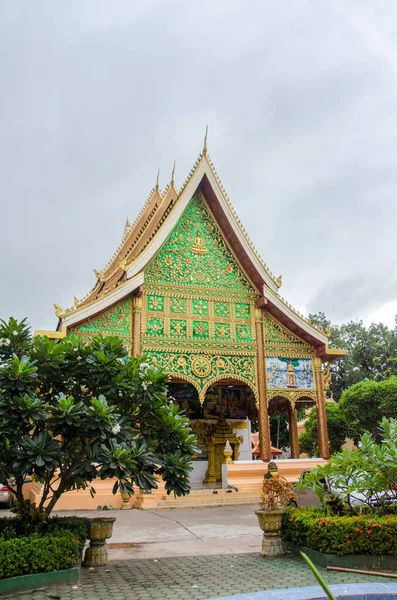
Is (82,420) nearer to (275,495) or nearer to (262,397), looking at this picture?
(275,495)

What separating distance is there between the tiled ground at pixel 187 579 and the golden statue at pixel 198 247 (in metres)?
9.76

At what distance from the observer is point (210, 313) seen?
15.0 meters

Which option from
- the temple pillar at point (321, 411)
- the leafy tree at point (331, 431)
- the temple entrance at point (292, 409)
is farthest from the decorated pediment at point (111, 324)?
the leafy tree at point (331, 431)

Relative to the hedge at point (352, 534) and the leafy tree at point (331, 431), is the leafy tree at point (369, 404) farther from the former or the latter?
the hedge at point (352, 534)

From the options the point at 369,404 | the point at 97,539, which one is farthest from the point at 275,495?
the point at 369,404

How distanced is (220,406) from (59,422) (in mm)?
13221

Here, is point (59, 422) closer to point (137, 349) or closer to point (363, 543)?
point (363, 543)

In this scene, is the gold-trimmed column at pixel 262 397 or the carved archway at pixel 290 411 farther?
the carved archway at pixel 290 411

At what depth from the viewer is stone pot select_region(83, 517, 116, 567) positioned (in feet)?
20.9

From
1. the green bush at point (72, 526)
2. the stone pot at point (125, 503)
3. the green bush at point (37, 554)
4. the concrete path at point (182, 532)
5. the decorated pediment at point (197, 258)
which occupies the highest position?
the decorated pediment at point (197, 258)

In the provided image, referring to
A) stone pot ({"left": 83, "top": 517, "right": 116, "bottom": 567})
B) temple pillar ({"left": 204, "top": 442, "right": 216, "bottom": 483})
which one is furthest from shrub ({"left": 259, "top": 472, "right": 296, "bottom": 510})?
temple pillar ({"left": 204, "top": 442, "right": 216, "bottom": 483})

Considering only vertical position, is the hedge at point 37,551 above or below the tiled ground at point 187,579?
above

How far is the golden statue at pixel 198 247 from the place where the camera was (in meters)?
15.4

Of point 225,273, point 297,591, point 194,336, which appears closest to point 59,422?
point 297,591
